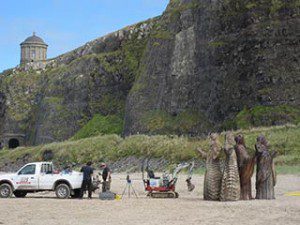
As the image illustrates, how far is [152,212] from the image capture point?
18172 millimetres

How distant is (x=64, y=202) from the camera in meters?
22.2

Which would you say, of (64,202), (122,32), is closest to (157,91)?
(122,32)

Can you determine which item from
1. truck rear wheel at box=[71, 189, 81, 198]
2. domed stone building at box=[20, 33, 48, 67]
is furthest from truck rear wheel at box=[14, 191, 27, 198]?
domed stone building at box=[20, 33, 48, 67]

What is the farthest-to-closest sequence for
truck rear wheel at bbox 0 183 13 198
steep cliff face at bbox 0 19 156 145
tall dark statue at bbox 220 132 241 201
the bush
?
steep cliff face at bbox 0 19 156 145
the bush
truck rear wheel at bbox 0 183 13 198
tall dark statue at bbox 220 132 241 201

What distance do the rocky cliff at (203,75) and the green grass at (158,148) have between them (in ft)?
18.3

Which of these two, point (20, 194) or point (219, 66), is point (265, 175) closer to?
point (20, 194)

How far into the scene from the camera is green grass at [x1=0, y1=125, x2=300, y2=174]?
41.9 m

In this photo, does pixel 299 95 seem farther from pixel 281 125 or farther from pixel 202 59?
pixel 202 59

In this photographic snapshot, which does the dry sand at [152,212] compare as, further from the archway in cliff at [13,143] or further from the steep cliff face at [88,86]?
the archway in cliff at [13,143]

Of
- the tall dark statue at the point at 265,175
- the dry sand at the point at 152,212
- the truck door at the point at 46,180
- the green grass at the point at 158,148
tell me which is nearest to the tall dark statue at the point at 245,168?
the tall dark statue at the point at 265,175

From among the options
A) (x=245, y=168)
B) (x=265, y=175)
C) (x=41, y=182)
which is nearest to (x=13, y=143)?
(x=41, y=182)

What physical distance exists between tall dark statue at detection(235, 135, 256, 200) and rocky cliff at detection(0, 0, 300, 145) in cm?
3176

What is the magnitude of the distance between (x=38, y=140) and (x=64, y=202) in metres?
75.4

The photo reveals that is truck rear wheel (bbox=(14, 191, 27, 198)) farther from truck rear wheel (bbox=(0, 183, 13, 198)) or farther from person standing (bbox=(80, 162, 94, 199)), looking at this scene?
person standing (bbox=(80, 162, 94, 199))
